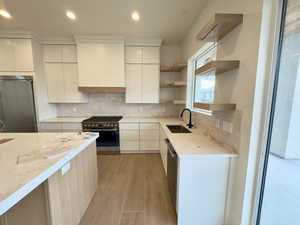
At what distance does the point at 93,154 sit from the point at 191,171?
4.51ft

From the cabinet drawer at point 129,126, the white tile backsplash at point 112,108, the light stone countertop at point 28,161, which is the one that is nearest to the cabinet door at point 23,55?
the white tile backsplash at point 112,108

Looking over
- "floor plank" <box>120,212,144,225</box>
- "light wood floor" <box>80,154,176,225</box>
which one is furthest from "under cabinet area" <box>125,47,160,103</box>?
"floor plank" <box>120,212,144,225</box>

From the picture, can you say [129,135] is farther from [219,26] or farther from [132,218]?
[219,26]

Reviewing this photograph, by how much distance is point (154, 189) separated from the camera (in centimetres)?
203

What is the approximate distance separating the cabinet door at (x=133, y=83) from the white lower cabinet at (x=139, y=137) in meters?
0.69

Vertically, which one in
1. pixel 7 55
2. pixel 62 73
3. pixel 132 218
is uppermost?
pixel 7 55

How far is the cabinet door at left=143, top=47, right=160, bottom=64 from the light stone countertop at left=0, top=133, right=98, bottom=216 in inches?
90.8

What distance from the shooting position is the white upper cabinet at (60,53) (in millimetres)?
3184

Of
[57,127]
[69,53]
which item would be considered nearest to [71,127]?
[57,127]

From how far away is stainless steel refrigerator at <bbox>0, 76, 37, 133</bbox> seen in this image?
2879 millimetres

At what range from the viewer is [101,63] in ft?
10.5

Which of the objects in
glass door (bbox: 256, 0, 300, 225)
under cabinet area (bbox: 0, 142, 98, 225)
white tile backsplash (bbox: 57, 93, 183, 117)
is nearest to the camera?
glass door (bbox: 256, 0, 300, 225)

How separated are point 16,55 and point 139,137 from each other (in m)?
3.24

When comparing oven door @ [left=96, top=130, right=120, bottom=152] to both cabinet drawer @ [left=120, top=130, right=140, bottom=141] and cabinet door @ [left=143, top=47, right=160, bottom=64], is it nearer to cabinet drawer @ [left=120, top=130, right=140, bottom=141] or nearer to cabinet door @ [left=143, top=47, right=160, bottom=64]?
cabinet drawer @ [left=120, top=130, right=140, bottom=141]
